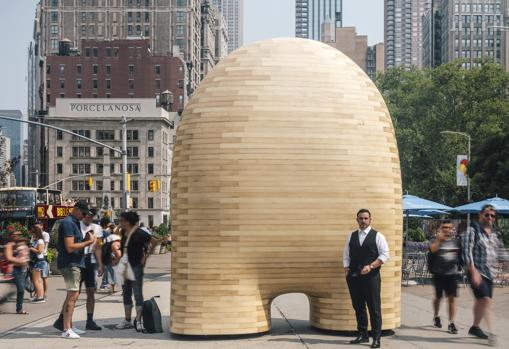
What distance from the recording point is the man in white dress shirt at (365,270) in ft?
29.5

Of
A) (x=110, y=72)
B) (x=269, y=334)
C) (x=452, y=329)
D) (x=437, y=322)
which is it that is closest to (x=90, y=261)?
(x=269, y=334)

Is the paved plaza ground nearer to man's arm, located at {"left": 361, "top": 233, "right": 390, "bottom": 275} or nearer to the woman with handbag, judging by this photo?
the woman with handbag

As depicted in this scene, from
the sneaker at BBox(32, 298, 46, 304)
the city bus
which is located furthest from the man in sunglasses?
the city bus

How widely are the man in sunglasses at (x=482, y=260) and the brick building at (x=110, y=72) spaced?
9830 cm

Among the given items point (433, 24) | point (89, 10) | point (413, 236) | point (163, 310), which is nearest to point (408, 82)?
point (413, 236)

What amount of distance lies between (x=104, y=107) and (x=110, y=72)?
47.9 ft

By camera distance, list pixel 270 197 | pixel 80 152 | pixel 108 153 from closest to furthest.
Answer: pixel 270 197 → pixel 108 153 → pixel 80 152

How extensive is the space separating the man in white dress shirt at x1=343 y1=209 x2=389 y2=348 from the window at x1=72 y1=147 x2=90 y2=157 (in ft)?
281

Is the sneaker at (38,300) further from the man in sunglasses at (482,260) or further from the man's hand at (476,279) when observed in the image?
the man's hand at (476,279)

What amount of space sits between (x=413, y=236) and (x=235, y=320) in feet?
109

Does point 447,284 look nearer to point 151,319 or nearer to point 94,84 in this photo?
point 151,319

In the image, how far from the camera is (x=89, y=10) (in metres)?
118

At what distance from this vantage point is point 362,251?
8977 mm

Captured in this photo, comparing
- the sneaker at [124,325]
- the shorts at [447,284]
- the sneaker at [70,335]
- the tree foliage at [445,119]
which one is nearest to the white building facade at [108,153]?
the tree foliage at [445,119]
